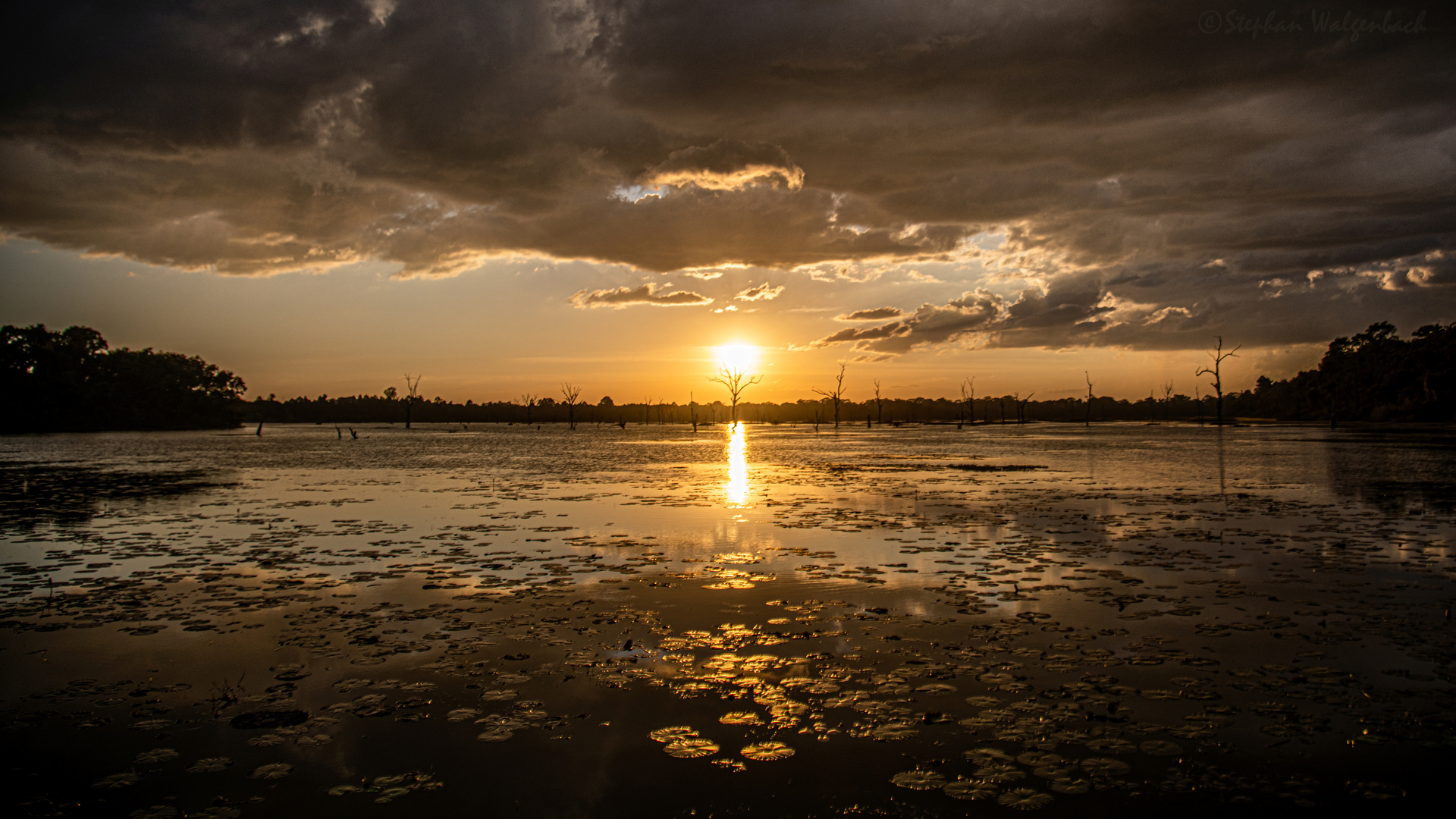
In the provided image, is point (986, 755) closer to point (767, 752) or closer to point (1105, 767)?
point (1105, 767)

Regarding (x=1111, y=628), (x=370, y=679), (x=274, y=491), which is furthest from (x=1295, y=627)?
(x=274, y=491)

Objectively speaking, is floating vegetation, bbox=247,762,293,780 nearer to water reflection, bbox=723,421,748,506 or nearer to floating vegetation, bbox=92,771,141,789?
floating vegetation, bbox=92,771,141,789

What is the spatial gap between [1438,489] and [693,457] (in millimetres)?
35890

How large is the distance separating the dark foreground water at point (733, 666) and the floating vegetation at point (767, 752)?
32mm

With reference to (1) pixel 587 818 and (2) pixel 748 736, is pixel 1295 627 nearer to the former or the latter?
(2) pixel 748 736

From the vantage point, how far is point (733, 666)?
7.60 metres

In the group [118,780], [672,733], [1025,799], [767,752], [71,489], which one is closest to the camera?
[1025,799]

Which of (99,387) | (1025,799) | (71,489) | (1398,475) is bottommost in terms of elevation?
(1025,799)

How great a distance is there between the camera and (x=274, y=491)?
26.5 meters

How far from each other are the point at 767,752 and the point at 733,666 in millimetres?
1948

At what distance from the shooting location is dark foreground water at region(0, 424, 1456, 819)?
525 cm

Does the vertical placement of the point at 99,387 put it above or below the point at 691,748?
above

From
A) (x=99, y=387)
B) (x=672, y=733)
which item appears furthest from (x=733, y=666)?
(x=99, y=387)

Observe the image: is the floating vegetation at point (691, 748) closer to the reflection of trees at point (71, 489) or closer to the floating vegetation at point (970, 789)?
the floating vegetation at point (970, 789)
